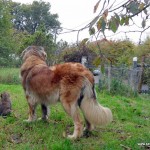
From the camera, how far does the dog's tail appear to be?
4754 millimetres

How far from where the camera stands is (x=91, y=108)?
479 cm

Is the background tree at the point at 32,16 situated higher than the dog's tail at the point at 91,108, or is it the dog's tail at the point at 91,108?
the background tree at the point at 32,16

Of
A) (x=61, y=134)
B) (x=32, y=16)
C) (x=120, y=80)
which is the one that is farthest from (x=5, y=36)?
(x=32, y=16)

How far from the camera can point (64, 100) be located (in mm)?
4895

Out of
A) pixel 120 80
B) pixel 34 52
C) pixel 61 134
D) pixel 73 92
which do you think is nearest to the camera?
pixel 73 92

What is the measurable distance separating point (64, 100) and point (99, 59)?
245 centimetres

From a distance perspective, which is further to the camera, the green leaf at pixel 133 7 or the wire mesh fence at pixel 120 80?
the wire mesh fence at pixel 120 80

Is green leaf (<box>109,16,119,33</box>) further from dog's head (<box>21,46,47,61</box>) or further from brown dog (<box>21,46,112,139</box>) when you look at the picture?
dog's head (<box>21,46,47,61</box>)

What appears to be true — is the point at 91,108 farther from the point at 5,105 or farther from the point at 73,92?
the point at 5,105

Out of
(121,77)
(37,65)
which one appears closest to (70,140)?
(37,65)

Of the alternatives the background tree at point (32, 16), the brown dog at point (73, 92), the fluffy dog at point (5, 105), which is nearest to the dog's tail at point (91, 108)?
the brown dog at point (73, 92)

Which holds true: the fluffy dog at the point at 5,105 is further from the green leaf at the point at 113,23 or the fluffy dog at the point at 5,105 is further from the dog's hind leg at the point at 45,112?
the green leaf at the point at 113,23

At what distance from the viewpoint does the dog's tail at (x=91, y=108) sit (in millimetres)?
4754

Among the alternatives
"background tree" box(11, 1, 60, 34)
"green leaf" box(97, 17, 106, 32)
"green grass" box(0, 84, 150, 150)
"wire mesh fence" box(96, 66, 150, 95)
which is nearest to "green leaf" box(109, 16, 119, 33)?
"green leaf" box(97, 17, 106, 32)
